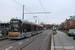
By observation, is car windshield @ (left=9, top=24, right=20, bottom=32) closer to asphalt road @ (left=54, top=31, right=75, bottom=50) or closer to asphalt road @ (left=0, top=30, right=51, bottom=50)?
→ asphalt road @ (left=0, top=30, right=51, bottom=50)

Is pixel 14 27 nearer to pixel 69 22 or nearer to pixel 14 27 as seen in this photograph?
pixel 14 27

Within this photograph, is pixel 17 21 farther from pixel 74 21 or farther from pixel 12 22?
pixel 74 21

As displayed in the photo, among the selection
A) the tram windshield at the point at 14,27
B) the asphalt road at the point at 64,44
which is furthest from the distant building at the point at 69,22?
the tram windshield at the point at 14,27

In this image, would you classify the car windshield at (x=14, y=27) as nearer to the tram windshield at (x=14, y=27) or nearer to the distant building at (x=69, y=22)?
the tram windshield at (x=14, y=27)

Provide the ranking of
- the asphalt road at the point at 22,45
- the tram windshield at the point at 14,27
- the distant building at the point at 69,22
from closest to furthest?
the asphalt road at the point at 22,45, the tram windshield at the point at 14,27, the distant building at the point at 69,22

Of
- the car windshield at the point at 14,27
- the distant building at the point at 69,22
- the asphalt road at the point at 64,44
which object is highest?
the distant building at the point at 69,22

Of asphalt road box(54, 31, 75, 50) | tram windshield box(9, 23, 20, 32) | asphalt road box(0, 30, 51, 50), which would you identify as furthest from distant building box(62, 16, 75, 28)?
asphalt road box(0, 30, 51, 50)

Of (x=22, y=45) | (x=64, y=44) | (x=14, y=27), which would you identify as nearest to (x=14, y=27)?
(x=14, y=27)

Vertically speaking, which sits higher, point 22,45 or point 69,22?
point 69,22

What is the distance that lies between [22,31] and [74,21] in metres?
68.3

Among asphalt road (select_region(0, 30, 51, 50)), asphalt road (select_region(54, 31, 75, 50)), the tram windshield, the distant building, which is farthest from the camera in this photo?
the distant building

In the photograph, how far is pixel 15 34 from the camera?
16172mm

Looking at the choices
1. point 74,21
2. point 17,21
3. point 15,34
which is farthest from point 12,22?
point 74,21

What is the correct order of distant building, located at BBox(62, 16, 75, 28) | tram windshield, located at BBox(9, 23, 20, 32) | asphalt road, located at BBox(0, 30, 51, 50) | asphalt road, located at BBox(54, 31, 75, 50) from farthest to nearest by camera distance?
distant building, located at BBox(62, 16, 75, 28)
tram windshield, located at BBox(9, 23, 20, 32)
asphalt road, located at BBox(0, 30, 51, 50)
asphalt road, located at BBox(54, 31, 75, 50)
